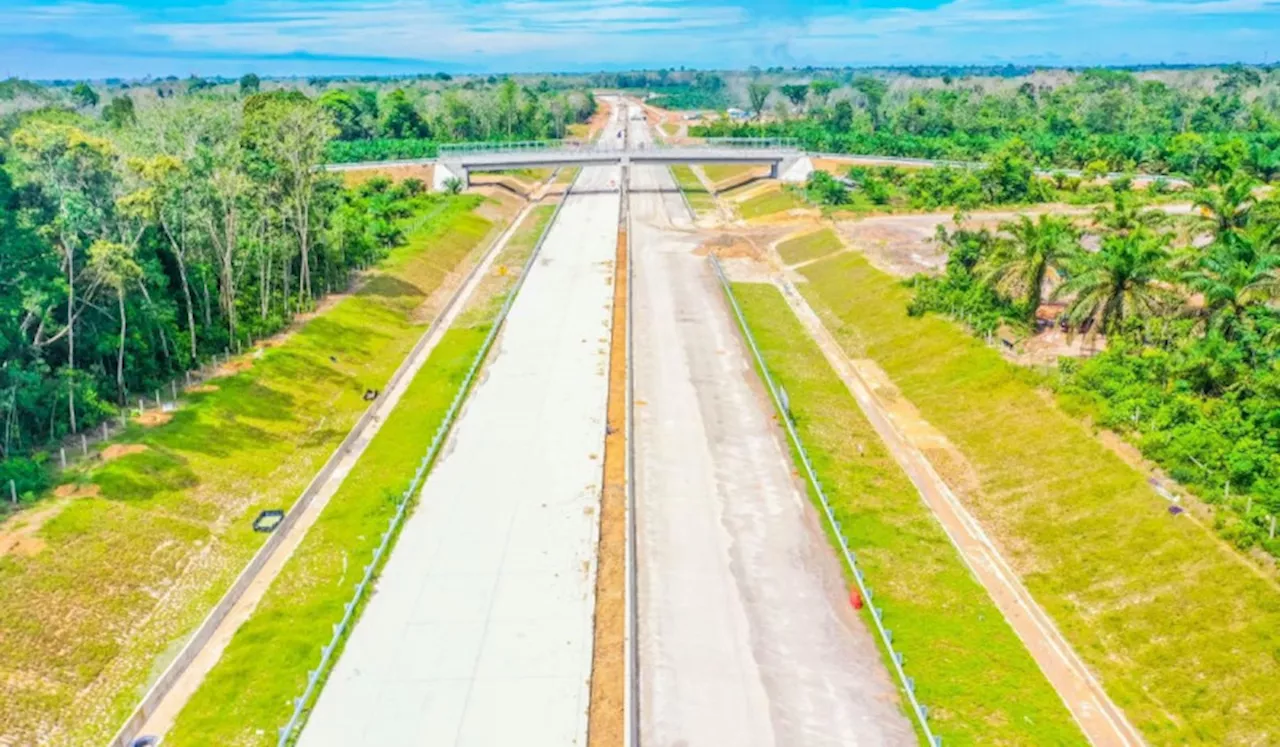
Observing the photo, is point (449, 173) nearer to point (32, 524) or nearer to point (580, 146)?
point (580, 146)

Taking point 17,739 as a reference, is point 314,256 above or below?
above

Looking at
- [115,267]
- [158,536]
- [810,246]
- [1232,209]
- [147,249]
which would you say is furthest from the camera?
[810,246]

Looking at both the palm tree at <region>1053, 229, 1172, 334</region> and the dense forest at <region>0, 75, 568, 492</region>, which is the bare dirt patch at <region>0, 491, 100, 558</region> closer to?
the dense forest at <region>0, 75, 568, 492</region>

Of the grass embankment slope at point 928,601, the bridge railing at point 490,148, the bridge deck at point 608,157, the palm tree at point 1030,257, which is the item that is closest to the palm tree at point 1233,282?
the palm tree at point 1030,257

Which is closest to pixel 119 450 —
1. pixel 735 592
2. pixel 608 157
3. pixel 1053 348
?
pixel 735 592

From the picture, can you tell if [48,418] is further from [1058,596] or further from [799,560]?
[1058,596]

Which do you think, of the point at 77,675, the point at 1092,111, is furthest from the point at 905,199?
the point at 77,675
